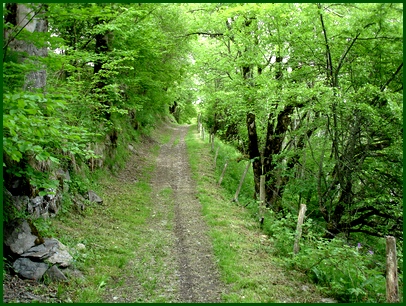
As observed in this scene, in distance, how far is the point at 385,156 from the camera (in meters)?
9.52

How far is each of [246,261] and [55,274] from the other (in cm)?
434

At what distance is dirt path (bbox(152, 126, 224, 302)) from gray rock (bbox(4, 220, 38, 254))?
308 cm

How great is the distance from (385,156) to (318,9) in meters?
4.73

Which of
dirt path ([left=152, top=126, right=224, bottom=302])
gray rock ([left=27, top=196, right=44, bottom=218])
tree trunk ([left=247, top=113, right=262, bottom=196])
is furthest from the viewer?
tree trunk ([left=247, top=113, right=262, bottom=196])

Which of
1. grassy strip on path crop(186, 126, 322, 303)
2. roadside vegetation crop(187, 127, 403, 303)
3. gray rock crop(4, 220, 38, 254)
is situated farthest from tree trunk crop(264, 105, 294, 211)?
gray rock crop(4, 220, 38, 254)

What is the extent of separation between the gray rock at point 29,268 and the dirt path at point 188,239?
262cm

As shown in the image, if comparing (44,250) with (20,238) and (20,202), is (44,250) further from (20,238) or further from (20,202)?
(20,202)

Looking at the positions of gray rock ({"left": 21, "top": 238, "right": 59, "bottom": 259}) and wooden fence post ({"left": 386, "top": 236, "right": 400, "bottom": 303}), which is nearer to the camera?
wooden fence post ({"left": 386, "top": 236, "right": 400, "bottom": 303})

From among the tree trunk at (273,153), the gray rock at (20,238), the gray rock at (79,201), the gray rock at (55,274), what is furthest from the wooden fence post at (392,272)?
the gray rock at (79,201)

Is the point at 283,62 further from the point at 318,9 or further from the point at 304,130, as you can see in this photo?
the point at 318,9

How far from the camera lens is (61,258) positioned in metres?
6.55

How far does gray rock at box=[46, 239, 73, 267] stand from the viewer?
6367mm

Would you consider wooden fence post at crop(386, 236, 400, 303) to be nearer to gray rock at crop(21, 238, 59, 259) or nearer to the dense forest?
the dense forest

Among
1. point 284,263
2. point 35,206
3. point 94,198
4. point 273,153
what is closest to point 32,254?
point 35,206
